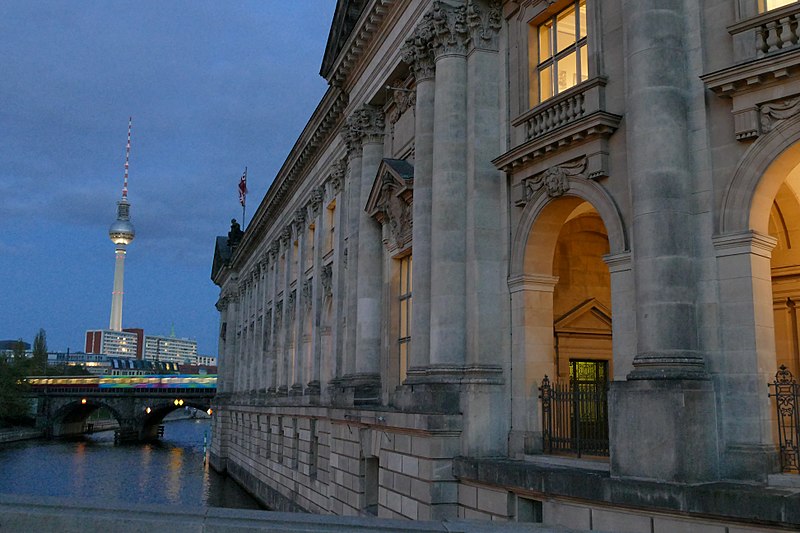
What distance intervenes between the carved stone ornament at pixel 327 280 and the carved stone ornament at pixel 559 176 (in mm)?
20994

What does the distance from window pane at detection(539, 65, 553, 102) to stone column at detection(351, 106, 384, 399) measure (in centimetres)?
1091

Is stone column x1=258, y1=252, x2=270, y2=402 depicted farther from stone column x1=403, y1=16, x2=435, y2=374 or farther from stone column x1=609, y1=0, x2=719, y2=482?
stone column x1=609, y1=0, x2=719, y2=482

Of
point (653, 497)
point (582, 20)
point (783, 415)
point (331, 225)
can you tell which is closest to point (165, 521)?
point (653, 497)

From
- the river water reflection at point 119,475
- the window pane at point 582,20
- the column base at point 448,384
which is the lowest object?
the river water reflection at point 119,475

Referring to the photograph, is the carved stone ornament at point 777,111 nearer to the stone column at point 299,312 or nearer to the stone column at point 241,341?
the stone column at point 299,312

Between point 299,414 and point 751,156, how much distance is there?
29792 mm

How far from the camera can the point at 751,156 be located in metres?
13.3

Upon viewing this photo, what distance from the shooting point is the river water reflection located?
→ 53.2 m

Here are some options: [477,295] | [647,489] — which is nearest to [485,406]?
[477,295]

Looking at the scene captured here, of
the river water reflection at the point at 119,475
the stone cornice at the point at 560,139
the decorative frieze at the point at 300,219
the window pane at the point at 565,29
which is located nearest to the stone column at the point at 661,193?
the stone cornice at the point at 560,139

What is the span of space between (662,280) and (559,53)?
24.0ft

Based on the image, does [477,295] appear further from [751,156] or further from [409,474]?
[751,156]

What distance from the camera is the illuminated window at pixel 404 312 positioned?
26.4m

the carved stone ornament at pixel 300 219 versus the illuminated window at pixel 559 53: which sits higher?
the carved stone ornament at pixel 300 219
